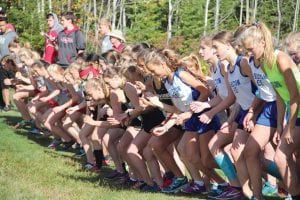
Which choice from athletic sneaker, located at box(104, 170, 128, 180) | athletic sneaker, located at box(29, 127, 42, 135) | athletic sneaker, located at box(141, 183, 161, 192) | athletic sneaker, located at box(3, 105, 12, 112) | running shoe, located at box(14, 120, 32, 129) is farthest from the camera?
athletic sneaker, located at box(3, 105, 12, 112)

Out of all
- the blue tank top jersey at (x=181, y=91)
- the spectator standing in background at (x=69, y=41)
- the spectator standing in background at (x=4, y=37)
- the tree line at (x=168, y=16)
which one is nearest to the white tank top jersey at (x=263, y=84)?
the blue tank top jersey at (x=181, y=91)

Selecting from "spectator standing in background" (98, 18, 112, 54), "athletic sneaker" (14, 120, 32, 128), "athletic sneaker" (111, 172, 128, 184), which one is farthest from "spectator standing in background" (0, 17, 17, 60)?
"athletic sneaker" (111, 172, 128, 184)

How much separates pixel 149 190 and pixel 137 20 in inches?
1640

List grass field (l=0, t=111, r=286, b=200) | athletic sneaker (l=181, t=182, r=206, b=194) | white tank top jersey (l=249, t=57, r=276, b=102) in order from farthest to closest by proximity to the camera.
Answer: athletic sneaker (l=181, t=182, r=206, b=194) → grass field (l=0, t=111, r=286, b=200) → white tank top jersey (l=249, t=57, r=276, b=102)

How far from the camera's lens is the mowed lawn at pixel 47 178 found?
754 centimetres

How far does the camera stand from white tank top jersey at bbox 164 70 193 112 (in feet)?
24.8

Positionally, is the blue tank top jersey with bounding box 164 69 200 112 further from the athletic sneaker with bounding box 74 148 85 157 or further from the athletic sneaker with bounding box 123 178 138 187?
the athletic sneaker with bounding box 74 148 85 157

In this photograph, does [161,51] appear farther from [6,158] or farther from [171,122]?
[6,158]

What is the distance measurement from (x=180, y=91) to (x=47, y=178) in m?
2.34

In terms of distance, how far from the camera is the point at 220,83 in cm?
762

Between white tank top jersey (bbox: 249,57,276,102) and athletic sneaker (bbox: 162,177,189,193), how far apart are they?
1866 mm

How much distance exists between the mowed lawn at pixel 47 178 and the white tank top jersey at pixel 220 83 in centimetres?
125

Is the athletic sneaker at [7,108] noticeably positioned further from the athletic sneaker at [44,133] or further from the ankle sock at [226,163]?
the ankle sock at [226,163]

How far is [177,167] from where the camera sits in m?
8.27
